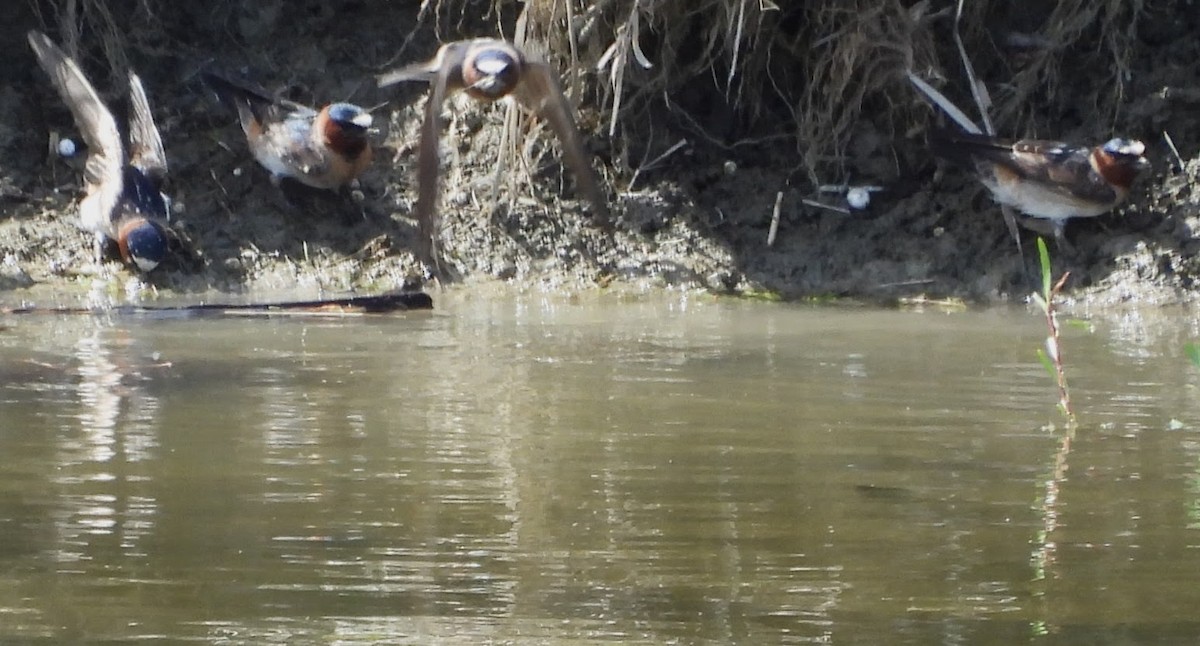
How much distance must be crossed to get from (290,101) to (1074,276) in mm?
3462

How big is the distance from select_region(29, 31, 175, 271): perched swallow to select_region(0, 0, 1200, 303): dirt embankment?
0.53 feet

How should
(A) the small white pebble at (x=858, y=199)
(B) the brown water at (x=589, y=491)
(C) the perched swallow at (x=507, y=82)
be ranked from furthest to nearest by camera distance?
(A) the small white pebble at (x=858, y=199)
(C) the perched swallow at (x=507, y=82)
(B) the brown water at (x=589, y=491)

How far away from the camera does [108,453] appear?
364cm

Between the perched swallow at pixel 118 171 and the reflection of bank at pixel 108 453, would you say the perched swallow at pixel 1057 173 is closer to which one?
the perched swallow at pixel 118 171

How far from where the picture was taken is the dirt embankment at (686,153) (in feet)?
23.7

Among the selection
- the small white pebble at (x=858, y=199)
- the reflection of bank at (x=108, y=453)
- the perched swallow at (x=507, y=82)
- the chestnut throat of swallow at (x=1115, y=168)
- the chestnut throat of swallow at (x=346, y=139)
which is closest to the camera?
the reflection of bank at (x=108, y=453)

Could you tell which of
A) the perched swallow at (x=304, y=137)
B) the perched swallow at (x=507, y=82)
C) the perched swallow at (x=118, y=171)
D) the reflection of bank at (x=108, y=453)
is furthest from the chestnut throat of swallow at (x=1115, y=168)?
the reflection of bank at (x=108, y=453)

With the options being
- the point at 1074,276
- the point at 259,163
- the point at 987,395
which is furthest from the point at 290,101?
the point at 987,395

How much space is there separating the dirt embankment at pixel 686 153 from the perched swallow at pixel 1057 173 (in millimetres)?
215

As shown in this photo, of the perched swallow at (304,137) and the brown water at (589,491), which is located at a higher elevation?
the perched swallow at (304,137)

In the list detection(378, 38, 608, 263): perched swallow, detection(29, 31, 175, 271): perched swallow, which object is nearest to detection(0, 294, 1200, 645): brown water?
detection(378, 38, 608, 263): perched swallow

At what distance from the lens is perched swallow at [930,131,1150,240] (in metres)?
6.99

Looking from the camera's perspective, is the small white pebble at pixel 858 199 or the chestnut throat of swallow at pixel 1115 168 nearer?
the chestnut throat of swallow at pixel 1115 168

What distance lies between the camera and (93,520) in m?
3.05
